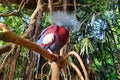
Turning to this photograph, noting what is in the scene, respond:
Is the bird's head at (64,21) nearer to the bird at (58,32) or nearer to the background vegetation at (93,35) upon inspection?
the bird at (58,32)

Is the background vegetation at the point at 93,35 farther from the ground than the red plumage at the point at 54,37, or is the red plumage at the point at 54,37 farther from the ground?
the background vegetation at the point at 93,35

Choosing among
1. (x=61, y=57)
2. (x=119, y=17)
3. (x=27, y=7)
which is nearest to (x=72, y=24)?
(x=61, y=57)

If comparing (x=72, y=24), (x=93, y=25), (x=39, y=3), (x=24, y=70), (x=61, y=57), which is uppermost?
(x=39, y=3)

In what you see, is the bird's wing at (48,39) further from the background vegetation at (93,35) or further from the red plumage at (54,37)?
the background vegetation at (93,35)

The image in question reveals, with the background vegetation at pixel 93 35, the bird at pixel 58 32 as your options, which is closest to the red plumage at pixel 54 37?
the bird at pixel 58 32

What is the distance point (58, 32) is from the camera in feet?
4.74

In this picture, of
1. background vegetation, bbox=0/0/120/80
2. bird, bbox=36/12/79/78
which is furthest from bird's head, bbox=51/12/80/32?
background vegetation, bbox=0/0/120/80

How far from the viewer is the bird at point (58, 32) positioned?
144cm

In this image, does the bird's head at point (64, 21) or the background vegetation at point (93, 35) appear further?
the background vegetation at point (93, 35)

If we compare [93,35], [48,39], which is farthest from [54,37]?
[93,35]

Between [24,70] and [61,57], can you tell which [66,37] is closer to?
[61,57]

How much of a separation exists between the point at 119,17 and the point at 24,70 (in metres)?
0.77

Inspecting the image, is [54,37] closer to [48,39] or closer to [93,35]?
[48,39]

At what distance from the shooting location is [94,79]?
69.0 inches
